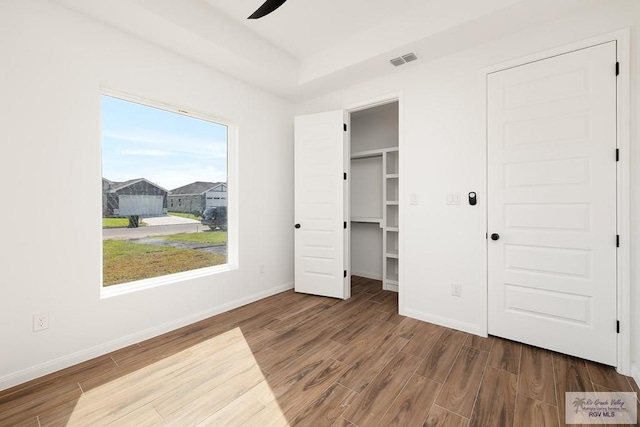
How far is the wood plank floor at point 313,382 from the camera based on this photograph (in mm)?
1595

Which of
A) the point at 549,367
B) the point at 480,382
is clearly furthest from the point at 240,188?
the point at 549,367

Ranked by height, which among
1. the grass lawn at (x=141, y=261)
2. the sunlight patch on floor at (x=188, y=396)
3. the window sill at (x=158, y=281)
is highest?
the grass lawn at (x=141, y=261)

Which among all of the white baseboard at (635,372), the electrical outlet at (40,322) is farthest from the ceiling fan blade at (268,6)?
the white baseboard at (635,372)

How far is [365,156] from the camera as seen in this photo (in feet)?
15.0

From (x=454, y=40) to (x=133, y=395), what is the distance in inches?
150

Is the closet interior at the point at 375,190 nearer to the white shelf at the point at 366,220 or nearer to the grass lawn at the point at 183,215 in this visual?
the white shelf at the point at 366,220

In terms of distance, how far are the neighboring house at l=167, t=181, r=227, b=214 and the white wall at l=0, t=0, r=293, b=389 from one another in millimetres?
758

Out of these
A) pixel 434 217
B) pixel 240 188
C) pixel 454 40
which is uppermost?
pixel 454 40

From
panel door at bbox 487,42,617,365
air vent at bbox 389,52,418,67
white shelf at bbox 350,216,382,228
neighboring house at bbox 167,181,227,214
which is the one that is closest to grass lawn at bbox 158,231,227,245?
neighboring house at bbox 167,181,227,214

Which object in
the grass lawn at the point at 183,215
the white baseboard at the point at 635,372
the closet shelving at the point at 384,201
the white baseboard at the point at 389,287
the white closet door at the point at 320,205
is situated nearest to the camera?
the white baseboard at the point at 635,372

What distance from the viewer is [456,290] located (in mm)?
2721

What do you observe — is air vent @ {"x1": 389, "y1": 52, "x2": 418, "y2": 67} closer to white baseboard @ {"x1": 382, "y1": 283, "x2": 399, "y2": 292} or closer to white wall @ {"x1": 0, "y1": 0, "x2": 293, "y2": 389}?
white wall @ {"x1": 0, "y1": 0, "x2": 293, "y2": 389}

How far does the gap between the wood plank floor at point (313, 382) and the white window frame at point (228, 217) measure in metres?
0.52

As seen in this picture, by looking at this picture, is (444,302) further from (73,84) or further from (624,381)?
(73,84)
